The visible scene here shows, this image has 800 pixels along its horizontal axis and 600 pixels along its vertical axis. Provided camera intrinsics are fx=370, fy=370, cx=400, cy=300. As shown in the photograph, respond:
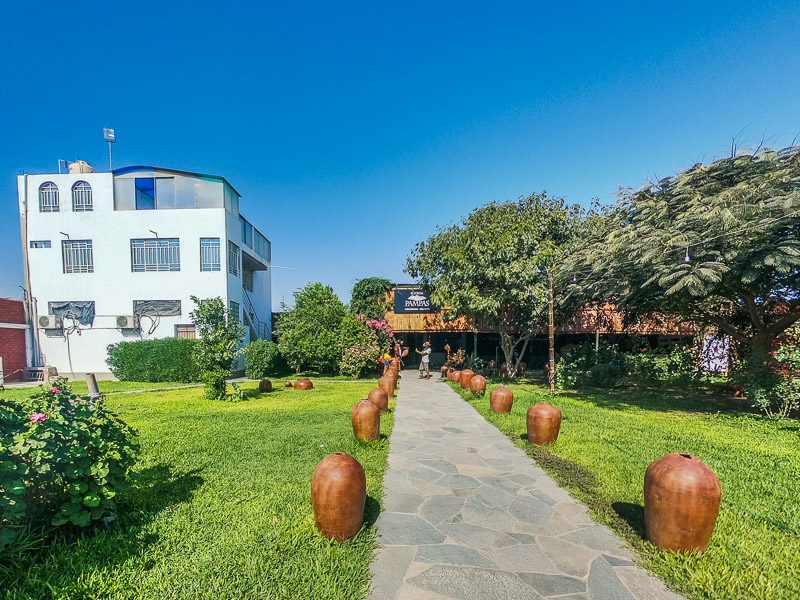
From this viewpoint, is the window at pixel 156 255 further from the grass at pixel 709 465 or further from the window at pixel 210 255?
the grass at pixel 709 465

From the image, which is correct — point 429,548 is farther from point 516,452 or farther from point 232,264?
point 232,264

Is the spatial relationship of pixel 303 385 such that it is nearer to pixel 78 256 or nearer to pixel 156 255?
pixel 156 255

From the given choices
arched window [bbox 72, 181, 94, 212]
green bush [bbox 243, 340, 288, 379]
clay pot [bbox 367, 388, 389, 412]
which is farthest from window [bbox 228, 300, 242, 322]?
clay pot [bbox 367, 388, 389, 412]

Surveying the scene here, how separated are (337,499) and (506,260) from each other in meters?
12.6

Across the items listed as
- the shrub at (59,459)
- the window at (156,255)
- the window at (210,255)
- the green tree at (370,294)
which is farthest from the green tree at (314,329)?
the shrub at (59,459)

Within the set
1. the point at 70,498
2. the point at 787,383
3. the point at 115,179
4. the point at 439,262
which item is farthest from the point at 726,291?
the point at 115,179

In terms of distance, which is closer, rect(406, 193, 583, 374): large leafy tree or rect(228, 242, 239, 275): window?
rect(406, 193, 583, 374): large leafy tree

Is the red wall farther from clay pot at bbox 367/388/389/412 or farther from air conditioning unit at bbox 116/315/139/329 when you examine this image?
clay pot at bbox 367/388/389/412

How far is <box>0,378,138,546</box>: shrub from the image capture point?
2.65 m

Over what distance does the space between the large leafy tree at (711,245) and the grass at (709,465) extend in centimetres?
304

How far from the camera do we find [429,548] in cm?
334

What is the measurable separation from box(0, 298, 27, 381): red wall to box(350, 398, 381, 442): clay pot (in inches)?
831

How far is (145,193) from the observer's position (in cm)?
1884

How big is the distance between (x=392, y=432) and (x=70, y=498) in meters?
5.06
